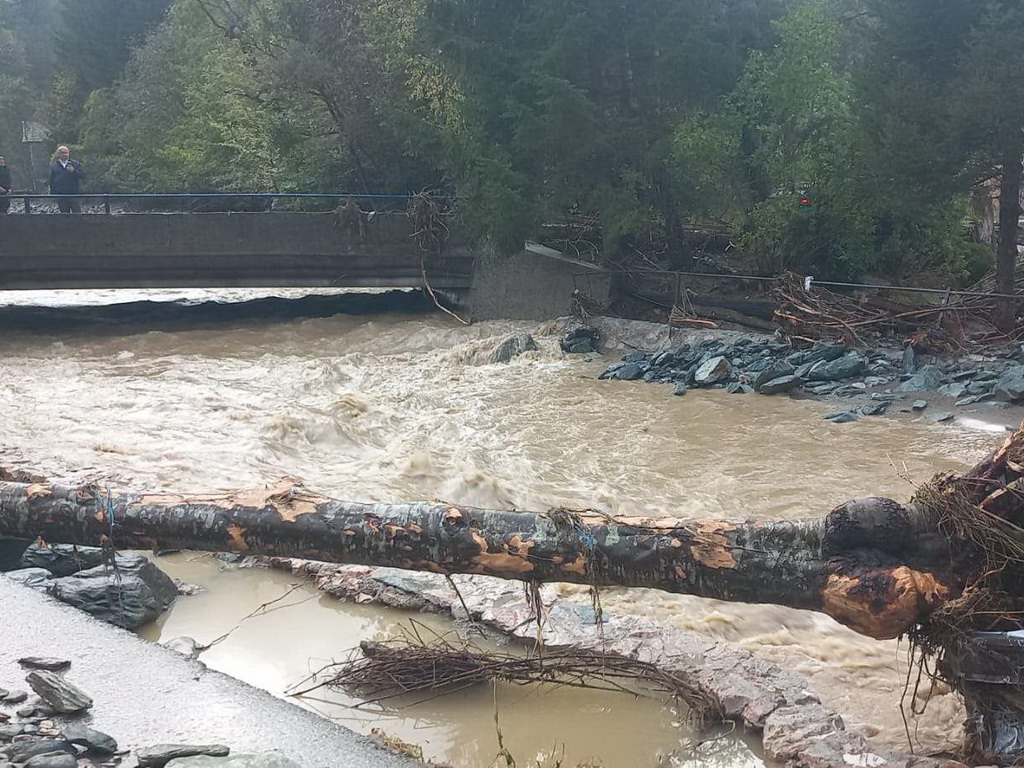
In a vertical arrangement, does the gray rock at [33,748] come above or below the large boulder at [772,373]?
above

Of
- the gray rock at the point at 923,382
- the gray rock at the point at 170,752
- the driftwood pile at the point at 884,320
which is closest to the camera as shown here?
the gray rock at the point at 170,752

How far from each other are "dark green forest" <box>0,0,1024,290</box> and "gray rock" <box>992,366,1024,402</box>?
10.6 ft

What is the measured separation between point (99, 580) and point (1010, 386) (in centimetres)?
Result: 1031

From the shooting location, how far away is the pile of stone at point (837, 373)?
39.0ft

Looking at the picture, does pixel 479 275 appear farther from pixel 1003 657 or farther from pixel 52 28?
pixel 52 28

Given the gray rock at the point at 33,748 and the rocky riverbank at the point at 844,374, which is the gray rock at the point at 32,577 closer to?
the gray rock at the point at 33,748

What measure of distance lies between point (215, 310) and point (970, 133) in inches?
596

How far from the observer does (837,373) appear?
1320 cm

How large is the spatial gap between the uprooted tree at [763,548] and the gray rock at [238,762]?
144cm

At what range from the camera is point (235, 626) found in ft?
19.1

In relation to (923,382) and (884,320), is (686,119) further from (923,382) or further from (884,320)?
(923,382)

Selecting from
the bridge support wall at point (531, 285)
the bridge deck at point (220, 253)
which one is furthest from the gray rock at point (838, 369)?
the bridge deck at point (220, 253)

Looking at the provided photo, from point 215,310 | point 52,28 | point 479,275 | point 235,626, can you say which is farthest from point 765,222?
point 52,28

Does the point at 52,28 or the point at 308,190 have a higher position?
the point at 52,28
